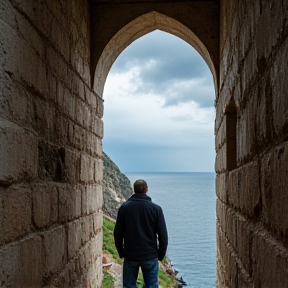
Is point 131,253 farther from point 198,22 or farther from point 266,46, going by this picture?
point 266,46

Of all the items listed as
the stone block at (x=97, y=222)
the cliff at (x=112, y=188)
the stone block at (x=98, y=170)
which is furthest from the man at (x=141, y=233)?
the cliff at (x=112, y=188)

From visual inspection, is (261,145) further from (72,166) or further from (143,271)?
(143,271)

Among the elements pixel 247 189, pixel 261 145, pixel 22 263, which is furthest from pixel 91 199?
pixel 261 145

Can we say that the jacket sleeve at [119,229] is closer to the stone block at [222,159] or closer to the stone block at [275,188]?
the stone block at [222,159]

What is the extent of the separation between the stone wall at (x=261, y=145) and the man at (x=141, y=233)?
1391 millimetres

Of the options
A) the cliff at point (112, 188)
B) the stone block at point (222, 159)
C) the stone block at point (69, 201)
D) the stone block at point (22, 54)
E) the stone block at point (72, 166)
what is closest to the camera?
the stone block at point (22, 54)

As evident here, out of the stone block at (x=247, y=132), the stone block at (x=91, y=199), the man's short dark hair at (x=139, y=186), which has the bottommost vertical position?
the stone block at (x=91, y=199)

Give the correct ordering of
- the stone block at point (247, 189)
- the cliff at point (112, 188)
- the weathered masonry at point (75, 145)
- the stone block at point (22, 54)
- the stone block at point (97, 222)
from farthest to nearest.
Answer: the cliff at point (112, 188)
the stone block at point (97, 222)
the stone block at point (22, 54)
the stone block at point (247, 189)
the weathered masonry at point (75, 145)

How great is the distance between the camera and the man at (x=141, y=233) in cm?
472

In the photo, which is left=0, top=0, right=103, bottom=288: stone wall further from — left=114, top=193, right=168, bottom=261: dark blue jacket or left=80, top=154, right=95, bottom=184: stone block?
left=114, top=193, right=168, bottom=261: dark blue jacket

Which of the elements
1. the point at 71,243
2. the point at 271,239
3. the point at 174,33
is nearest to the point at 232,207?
the point at 71,243

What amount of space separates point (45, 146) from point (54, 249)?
0.75 meters

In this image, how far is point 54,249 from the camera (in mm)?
3441

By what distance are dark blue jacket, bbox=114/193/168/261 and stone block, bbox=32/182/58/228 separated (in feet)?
4.44
